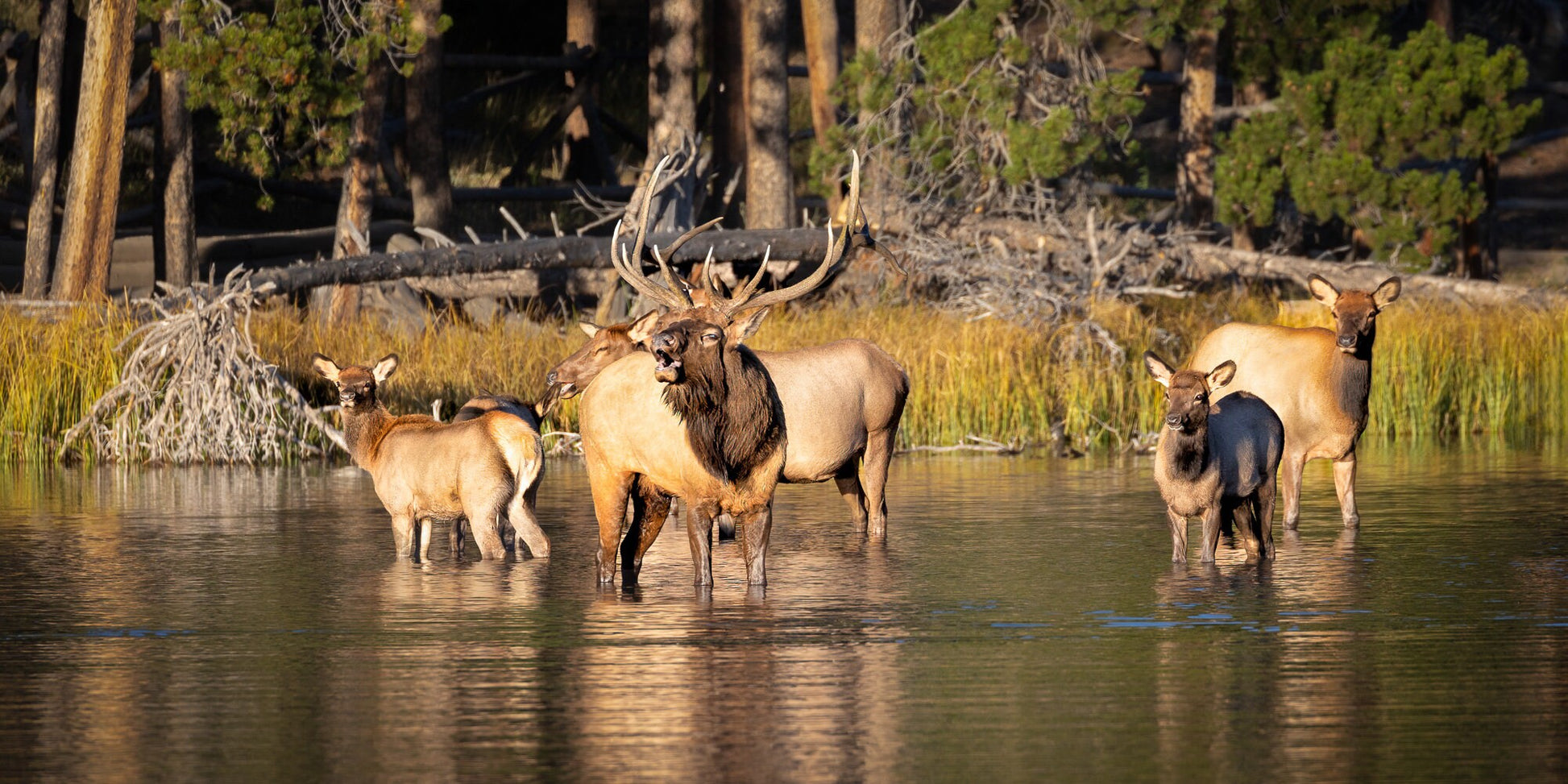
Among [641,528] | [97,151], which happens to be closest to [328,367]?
[641,528]

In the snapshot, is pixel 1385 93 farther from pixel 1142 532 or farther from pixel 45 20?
pixel 45 20

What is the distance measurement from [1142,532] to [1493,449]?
692 centimetres

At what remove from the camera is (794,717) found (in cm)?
805

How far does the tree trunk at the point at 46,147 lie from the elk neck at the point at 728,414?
47.3 ft

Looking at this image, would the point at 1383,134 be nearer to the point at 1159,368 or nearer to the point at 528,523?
the point at 1159,368

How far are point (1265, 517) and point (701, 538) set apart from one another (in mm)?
3204

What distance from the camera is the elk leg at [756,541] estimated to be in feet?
36.2

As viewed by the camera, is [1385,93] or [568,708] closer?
[568,708]

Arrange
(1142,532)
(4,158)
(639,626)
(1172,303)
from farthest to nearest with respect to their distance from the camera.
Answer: (4,158) → (1172,303) → (1142,532) → (639,626)

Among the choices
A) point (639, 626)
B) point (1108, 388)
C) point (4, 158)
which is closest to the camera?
point (639, 626)

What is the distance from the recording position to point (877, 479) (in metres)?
13.6

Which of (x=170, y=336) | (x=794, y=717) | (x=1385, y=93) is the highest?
(x=1385, y=93)

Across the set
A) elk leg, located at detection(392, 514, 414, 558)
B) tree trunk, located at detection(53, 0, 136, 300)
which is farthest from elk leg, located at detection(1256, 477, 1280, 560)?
tree trunk, located at detection(53, 0, 136, 300)

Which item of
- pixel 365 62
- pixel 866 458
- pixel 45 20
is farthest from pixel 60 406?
pixel 866 458
